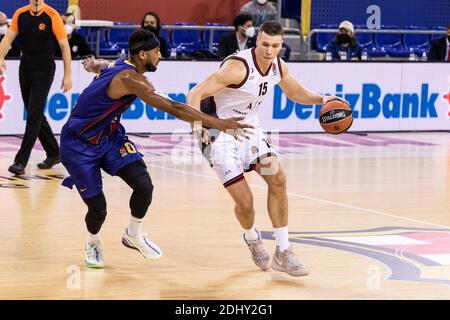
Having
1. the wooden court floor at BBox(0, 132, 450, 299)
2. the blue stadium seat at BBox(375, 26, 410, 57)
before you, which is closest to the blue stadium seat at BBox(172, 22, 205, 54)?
the blue stadium seat at BBox(375, 26, 410, 57)

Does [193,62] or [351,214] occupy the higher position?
[193,62]

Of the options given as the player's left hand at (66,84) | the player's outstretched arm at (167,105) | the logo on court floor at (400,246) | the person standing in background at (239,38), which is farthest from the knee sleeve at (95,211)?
the person standing in background at (239,38)

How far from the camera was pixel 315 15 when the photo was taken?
74.9 feet

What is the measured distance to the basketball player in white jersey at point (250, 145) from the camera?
822 centimetres

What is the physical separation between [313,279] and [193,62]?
9.29 meters

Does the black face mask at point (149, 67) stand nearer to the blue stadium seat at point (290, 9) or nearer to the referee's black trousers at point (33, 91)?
the referee's black trousers at point (33, 91)

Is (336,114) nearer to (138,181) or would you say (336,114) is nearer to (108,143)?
(138,181)

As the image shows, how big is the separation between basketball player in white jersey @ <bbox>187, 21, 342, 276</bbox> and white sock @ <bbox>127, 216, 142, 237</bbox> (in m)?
0.71

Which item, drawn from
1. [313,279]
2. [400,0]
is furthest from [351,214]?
[400,0]

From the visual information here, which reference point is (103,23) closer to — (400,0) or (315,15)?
(315,15)

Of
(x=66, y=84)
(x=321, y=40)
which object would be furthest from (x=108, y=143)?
(x=321, y=40)

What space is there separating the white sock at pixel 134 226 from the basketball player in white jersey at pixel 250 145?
0.71 meters

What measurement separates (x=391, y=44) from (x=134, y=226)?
15.3 m

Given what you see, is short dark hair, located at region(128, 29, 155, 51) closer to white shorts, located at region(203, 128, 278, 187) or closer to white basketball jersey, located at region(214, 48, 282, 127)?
white basketball jersey, located at region(214, 48, 282, 127)
